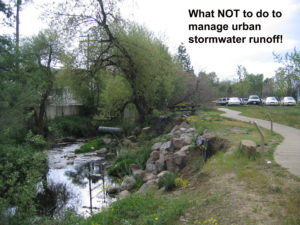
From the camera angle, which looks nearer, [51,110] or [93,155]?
[93,155]

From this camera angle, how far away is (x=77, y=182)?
11695 mm

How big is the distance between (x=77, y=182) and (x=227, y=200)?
7967 millimetres

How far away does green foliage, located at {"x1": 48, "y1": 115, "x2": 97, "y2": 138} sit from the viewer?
2233 cm

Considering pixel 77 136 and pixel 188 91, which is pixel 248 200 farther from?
pixel 188 91

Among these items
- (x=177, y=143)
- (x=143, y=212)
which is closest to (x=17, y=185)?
(x=143, y=212)

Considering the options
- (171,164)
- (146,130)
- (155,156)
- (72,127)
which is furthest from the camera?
(72,127)

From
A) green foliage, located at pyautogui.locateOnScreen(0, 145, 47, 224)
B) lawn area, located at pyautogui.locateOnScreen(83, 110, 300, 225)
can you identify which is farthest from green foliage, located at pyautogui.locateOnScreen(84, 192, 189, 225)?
green foliage, located at pyautogui.locateOnScreen(0, 145, 47, 224)

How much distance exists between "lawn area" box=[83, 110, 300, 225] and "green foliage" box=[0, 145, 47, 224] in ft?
6.03

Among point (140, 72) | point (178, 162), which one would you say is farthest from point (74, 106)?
point (178, 162)

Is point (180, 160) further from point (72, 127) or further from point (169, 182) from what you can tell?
point (72, 127)

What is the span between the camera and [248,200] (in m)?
5.23

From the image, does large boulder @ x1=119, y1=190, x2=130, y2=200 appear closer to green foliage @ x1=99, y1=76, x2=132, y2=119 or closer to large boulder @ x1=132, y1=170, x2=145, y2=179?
large boulder @ x1=132, y1=170, x2=145, y2=179

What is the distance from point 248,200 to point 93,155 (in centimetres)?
1289

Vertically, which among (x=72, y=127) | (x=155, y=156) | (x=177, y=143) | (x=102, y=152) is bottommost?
(x=102, y=152)
